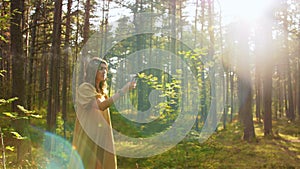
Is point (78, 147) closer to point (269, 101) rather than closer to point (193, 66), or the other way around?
point (193, 66)

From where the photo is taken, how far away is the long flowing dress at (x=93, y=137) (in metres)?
3.92

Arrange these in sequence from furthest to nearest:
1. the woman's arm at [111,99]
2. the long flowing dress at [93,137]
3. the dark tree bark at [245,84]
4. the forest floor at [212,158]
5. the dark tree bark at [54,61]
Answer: the dark tree bark at [245,84] < the dark tree bark at [54,61] < the forest floor at [212,158] < the long flowing dress at [93,137] < the woman's arm at [111,99]

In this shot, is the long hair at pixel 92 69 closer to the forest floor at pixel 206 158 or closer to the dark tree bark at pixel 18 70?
the dark tree bark at pixel 18 70

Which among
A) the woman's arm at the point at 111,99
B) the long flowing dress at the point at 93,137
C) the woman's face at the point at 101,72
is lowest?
the long flowing dress at the point at 93,137

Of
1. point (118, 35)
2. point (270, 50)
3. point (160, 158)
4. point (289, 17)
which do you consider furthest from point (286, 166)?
point (118, 35)

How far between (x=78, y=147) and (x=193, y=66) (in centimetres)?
450

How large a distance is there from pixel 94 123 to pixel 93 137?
18cm

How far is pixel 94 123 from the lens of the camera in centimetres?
393

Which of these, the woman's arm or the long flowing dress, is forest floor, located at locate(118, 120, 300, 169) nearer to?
the long flowing dress

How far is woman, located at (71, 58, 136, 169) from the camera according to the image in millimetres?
3789

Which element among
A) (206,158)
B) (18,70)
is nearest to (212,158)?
(206,158)

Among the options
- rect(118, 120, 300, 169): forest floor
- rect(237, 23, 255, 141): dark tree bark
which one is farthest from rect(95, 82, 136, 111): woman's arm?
rect(237, 23, 255, 141): dark tree bark

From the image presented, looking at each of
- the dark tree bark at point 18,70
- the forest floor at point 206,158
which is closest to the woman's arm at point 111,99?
the dark tree bark at point 18,70

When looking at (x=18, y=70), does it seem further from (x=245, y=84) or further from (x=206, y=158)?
(x=245, y=84)
